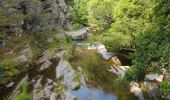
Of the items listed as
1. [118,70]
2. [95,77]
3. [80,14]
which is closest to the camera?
[95,77]

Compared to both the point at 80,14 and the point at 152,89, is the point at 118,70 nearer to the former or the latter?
the point at 152,89

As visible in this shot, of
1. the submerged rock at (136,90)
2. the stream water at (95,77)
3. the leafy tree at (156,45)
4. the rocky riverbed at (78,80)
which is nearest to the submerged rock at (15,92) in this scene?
the rocky riverbed at (78,80)

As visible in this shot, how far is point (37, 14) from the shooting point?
162 feet

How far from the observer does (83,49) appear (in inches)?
2071

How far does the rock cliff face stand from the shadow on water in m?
10.7

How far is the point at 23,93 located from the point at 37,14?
24763 mm

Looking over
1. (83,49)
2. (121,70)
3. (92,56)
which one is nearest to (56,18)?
(83,49)

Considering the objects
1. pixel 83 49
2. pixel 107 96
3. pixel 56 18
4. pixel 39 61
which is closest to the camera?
pixel 107 96

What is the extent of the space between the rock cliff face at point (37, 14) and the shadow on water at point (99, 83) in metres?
10.7

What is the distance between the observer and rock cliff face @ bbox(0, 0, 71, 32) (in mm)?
38466

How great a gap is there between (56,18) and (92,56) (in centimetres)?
2056

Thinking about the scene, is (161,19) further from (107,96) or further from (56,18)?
(56,18)

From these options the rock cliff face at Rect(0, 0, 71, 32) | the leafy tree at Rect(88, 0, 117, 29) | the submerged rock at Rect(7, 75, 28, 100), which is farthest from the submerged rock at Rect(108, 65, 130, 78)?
the leafy tree at Rect(88, 0, 117, 29)

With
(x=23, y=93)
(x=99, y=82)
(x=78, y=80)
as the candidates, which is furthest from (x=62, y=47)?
(x=23, y=93)
